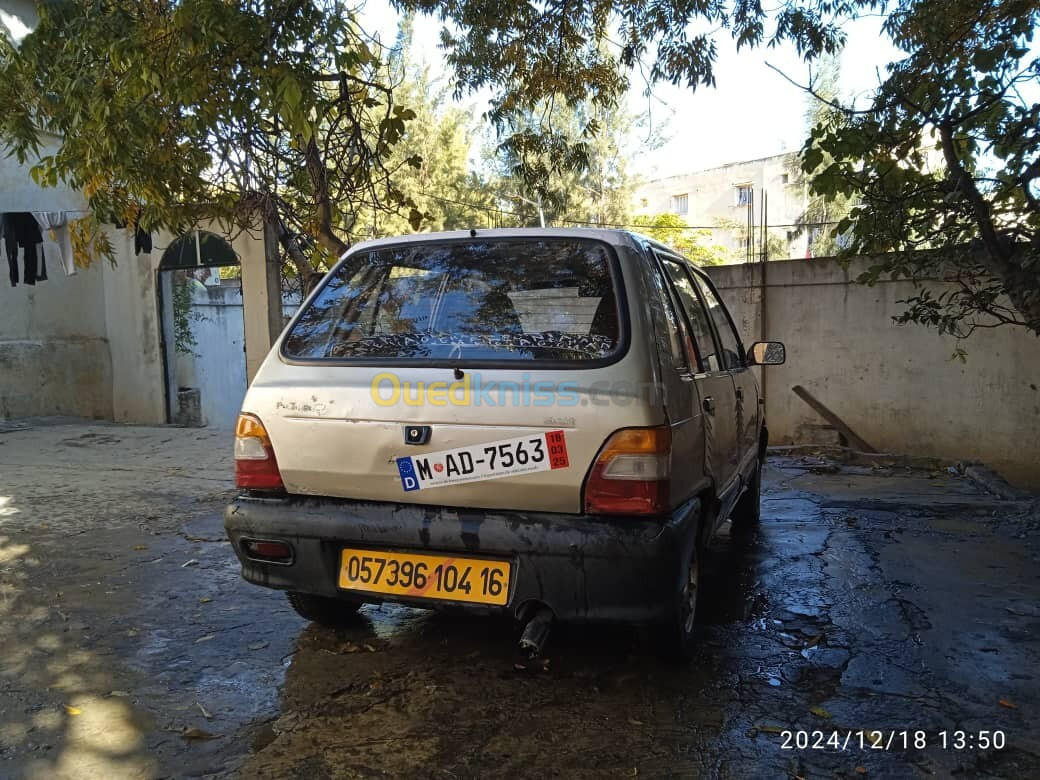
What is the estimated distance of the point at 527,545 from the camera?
2.46 meters

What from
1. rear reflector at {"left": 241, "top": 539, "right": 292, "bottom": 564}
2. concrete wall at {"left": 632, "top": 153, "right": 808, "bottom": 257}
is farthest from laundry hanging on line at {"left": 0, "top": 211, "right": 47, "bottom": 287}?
concrete wall at {"left": 632, "top": 153, "right": 808, "bottom": 257}

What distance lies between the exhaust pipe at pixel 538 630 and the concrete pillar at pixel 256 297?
25.0 feet

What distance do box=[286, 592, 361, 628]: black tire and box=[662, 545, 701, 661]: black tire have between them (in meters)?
1.24

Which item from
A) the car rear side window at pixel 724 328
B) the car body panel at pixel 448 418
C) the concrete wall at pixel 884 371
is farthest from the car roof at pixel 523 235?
the concrete wall at pixel 884 371

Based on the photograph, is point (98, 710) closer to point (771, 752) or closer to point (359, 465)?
point (359, 465)

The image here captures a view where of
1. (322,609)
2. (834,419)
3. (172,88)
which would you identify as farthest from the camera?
(834,419)

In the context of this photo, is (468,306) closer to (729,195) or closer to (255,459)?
(255,459)

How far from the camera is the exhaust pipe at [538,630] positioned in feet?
7.95

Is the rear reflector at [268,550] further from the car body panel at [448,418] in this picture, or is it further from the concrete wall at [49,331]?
the concrete wall at [49,331]

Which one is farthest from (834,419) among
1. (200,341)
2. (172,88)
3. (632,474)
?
(200,341)

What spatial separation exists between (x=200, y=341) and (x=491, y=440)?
41.9ft

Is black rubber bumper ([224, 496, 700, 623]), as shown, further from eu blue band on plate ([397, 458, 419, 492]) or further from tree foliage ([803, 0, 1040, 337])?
tree foliage ([803, 0, 1040, 337])

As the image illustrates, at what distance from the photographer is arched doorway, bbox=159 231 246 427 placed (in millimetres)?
10727

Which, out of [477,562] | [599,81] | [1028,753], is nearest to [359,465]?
[477,562]
